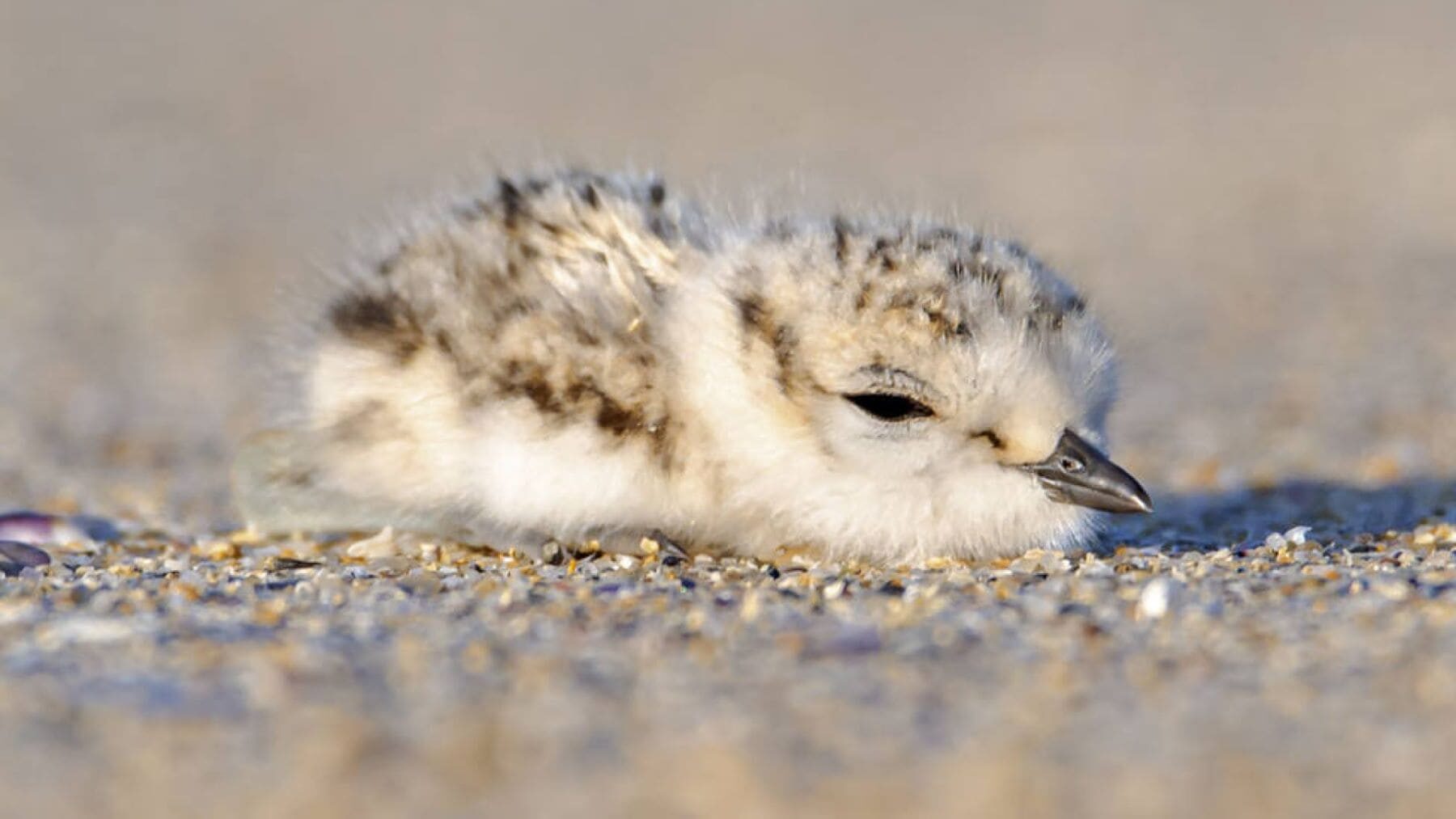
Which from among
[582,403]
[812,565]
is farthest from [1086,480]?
[582,403]

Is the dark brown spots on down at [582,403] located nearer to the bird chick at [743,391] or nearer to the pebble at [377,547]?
the bird chick at [743,391]

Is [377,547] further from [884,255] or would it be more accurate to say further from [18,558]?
[884,255]

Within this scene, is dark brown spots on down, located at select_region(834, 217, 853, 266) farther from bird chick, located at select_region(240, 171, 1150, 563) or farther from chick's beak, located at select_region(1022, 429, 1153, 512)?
chick's beak, located at select_region(1022, 429, 1153, 512)

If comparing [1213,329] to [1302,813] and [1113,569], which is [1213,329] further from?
[1302,813]

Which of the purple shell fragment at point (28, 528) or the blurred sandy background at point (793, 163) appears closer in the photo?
the purple shell fragment at point (28, 528)

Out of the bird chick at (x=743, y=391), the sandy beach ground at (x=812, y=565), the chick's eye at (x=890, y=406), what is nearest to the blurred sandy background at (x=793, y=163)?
the sandy beach ground at (x=812, y=565)

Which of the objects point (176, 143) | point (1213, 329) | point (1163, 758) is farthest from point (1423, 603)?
point (176, 143)
